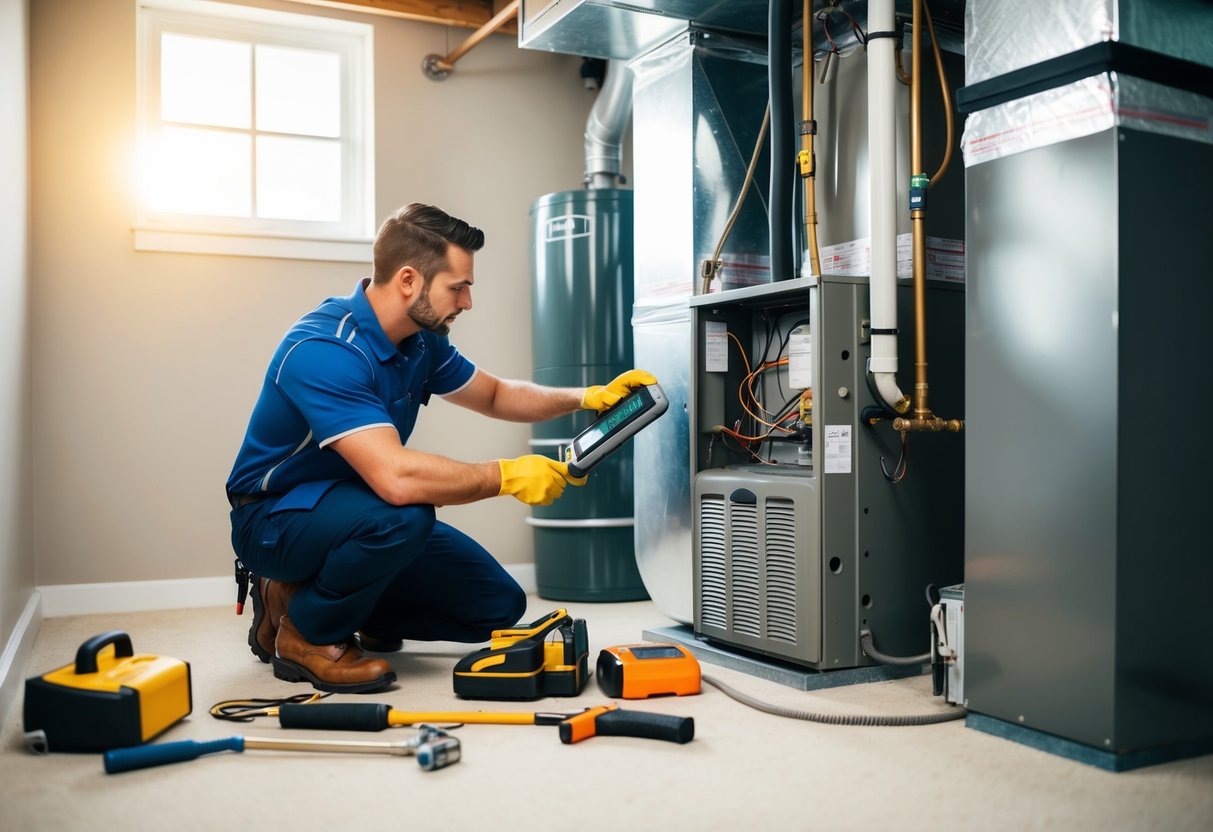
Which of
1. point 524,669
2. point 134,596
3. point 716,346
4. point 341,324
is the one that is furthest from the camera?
point 134,596

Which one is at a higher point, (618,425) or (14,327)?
(14,327)

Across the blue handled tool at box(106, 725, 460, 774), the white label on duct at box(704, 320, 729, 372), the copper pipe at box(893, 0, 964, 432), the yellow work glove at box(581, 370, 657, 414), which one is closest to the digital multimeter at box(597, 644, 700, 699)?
the blue handled tool at box(106, 725, 460, 774)

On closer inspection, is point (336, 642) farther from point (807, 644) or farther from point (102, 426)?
point (102, 426)

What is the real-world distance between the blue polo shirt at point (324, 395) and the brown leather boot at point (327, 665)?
13.8 inches

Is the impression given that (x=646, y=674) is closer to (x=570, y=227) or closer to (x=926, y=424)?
(x=926, y=424)

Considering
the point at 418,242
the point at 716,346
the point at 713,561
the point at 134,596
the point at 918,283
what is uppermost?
the point at 418,242

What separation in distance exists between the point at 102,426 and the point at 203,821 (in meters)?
2.31

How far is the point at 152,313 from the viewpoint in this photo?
138 inches

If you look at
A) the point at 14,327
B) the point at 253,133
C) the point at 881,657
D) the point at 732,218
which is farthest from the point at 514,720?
the point at 253,133

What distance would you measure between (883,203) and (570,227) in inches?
61.3

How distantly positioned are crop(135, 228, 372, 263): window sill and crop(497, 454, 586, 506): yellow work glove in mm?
1787

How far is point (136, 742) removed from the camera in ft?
6.00

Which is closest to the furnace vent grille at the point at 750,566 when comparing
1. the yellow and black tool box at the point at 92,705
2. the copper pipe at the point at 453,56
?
the yellow and black tool box at the point at 92,705

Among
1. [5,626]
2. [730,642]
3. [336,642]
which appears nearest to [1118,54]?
[730,642]
